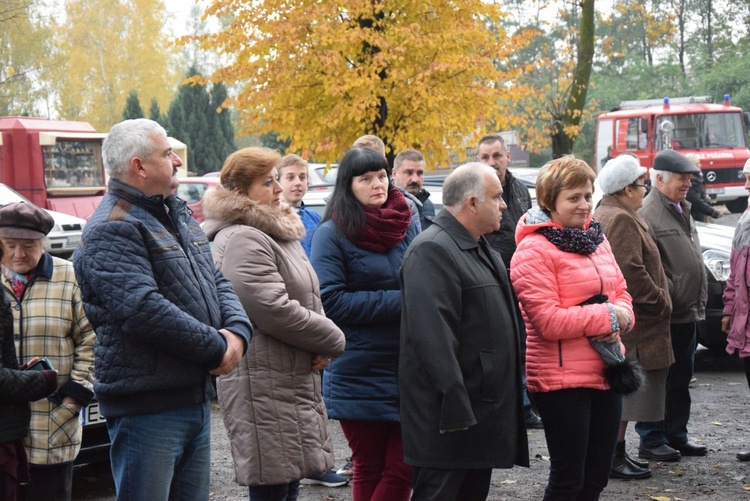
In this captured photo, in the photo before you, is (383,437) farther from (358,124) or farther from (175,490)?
(358,124)

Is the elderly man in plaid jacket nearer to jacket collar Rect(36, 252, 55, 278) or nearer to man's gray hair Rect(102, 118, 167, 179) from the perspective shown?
jacket collar Rect(36, 252, 55, 278)

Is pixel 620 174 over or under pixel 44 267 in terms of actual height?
over

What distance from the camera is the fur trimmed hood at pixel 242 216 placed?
14.4 feet

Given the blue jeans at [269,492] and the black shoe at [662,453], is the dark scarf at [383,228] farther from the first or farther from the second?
the black shoe at [662,453]

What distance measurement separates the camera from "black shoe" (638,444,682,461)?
661cm

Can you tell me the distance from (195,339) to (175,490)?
2.35 ft

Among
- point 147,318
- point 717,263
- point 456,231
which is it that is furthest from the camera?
point 717,263

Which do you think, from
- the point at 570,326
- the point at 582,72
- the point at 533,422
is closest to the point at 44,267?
the point at 570,326

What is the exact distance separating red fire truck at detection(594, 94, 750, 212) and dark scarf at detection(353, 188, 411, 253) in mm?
21863

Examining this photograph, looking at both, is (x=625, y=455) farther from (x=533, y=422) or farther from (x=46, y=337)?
(x=46, y=337)

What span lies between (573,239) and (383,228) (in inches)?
36.4

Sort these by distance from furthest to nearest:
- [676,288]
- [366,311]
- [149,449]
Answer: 1. [676,288]
2. [366,311]
3. [149,449]

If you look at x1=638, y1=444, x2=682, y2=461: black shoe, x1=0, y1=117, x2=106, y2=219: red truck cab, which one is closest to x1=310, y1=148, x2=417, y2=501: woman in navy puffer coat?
x1=638, y1=444, x2=682, y2=461: black shoe

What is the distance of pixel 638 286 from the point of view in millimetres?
6004
